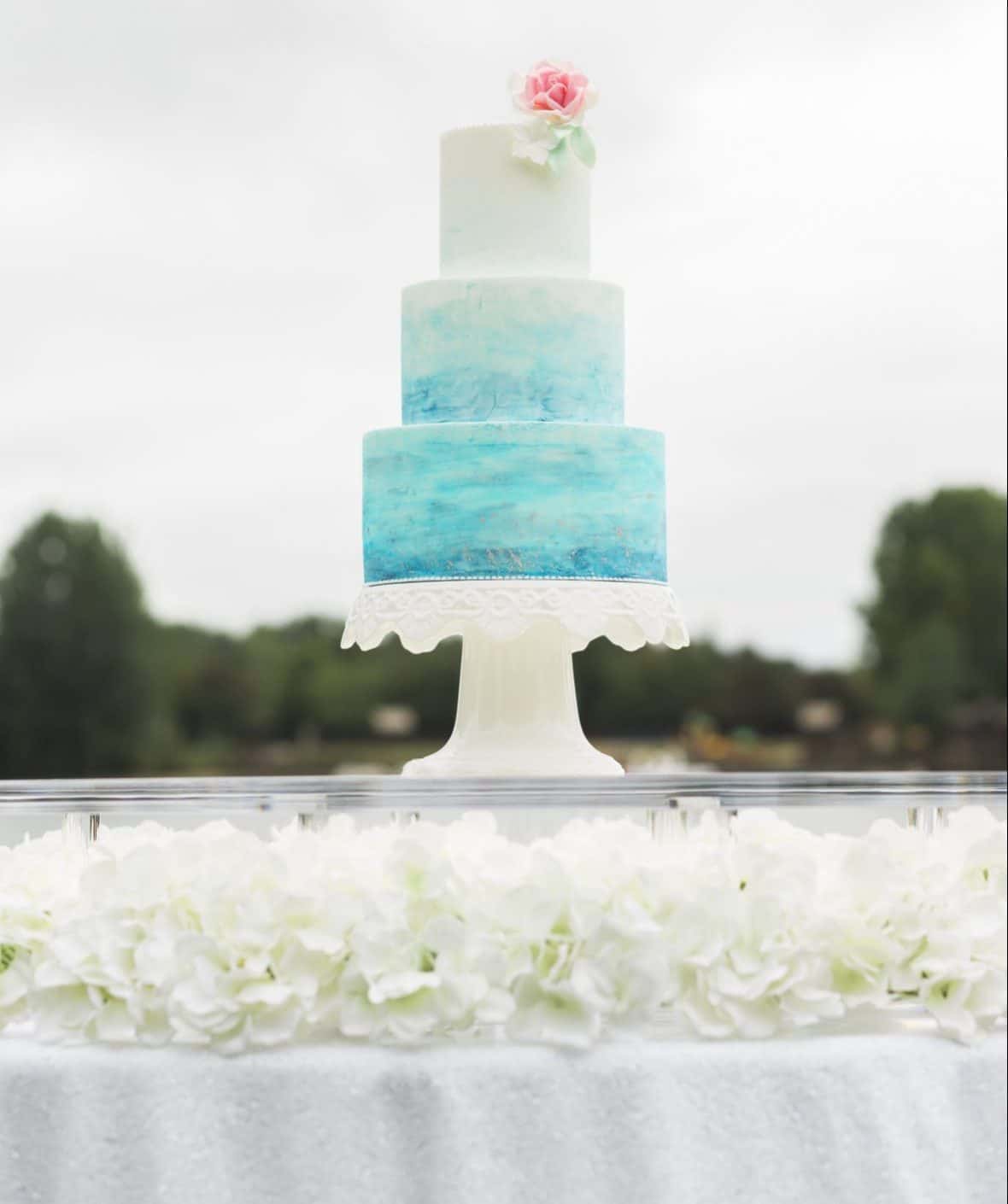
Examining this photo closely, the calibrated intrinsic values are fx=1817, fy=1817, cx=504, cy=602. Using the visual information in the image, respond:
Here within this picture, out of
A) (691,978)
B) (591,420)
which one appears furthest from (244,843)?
(591,420)

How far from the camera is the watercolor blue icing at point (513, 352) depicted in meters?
3.47

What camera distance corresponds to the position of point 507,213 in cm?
359

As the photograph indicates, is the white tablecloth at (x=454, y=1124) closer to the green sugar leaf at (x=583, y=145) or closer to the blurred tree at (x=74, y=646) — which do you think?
the green sugar leaf at (x=583, y=145)

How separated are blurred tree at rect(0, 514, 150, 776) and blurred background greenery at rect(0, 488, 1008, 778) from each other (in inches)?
0.9

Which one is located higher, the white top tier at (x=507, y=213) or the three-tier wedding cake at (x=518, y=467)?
the white top tier at (x=507, y=213)

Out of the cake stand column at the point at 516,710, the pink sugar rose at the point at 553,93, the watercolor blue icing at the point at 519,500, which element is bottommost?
the cake stand column at the point at 516,710

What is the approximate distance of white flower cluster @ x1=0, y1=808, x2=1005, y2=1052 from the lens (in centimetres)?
213

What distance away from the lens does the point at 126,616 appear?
25.1 m

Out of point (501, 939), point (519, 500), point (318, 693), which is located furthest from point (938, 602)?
point (501, 939)

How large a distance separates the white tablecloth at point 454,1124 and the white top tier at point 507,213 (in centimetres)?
186

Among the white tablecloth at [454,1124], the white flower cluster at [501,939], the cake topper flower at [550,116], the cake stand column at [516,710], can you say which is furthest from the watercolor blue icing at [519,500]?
the white tablecloth at [454,1124]

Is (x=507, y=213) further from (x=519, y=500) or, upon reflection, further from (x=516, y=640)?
(x=516, y=640)

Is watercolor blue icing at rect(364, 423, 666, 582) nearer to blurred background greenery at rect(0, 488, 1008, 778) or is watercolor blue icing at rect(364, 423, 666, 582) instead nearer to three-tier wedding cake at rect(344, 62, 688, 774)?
three-tier wedding cake at rect(344, 62, 688, 774)

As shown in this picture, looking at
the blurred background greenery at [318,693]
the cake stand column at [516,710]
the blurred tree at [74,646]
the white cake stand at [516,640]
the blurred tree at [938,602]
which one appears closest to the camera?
the white cake stand at [516,640]
